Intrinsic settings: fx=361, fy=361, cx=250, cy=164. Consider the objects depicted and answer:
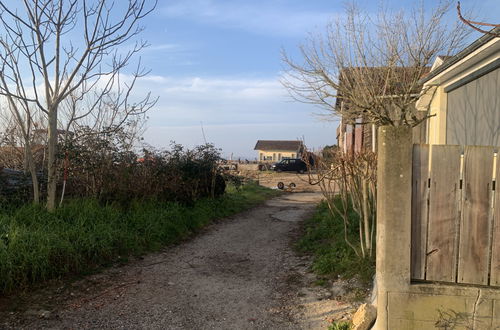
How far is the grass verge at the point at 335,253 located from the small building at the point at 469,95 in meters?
2.40

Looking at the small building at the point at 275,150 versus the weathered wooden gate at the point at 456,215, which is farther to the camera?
the small building at the point at 275,150

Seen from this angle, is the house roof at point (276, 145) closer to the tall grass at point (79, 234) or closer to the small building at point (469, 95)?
the small building at point (469, 95)

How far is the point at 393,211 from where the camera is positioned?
2600mm

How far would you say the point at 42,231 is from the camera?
191 inches

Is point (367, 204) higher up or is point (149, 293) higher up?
point (367, 204)

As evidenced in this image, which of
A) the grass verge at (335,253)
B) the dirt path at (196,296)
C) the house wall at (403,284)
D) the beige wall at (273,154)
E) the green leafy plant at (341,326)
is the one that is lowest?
the dirt path at (196,296)

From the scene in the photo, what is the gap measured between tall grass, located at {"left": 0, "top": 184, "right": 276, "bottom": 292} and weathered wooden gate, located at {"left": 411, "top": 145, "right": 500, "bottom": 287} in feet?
13.2

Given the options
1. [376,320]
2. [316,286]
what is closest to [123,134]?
[316,286]

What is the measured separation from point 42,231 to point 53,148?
2.00 m

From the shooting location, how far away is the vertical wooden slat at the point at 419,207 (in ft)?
8.46

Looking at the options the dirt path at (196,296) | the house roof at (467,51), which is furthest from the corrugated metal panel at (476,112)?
the dirt path at (196,296)

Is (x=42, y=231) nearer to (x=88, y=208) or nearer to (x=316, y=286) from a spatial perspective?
(x=88, y=208)

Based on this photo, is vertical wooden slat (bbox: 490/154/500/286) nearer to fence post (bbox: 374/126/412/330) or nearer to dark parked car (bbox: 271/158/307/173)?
fence post (bbox: 374/126/412/330)

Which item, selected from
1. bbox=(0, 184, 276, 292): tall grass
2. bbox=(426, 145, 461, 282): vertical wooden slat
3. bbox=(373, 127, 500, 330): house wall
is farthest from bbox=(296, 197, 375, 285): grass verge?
bbox=(0, 184, 276, 292): tall grass
